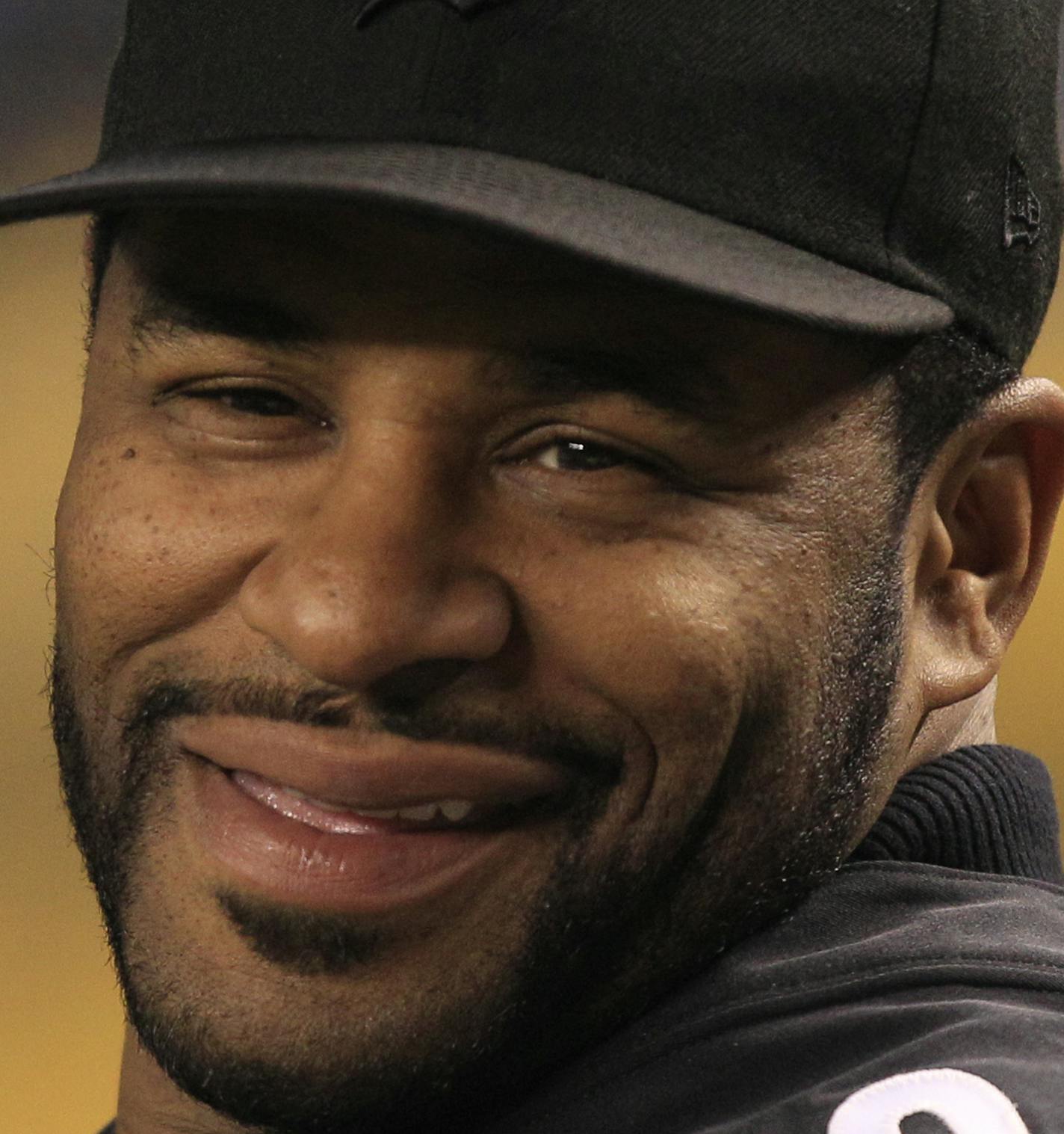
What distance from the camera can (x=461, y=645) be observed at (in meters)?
1.05

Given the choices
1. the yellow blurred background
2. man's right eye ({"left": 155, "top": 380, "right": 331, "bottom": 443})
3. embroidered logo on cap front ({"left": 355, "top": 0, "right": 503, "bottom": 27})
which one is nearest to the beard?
man's right eye ({"left": 155, "top": 380, "right": 331, "bottom": 443})

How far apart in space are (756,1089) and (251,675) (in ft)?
1.15

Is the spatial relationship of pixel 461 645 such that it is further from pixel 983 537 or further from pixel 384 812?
pixel 983 537

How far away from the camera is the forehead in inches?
40.9

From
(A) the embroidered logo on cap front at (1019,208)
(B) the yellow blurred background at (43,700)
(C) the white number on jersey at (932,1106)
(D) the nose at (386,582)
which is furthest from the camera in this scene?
(B) the yellow blurred background at (43,700)

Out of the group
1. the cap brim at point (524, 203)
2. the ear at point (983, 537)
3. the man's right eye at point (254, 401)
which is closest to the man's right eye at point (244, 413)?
the man's right eye at point (254, 401)

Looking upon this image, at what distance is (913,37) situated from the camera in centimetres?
109

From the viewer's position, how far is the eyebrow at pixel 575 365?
1.06 metres

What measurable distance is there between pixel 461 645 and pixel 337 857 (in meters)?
0.16

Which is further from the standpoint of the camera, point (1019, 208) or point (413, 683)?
point (1019, 208)

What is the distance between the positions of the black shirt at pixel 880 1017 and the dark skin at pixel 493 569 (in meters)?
0.03

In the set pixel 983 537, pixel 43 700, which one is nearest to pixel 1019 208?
pixel 983 537

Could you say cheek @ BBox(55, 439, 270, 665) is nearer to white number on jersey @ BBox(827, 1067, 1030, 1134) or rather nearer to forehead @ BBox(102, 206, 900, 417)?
forehead @ BBox(102, 206, 900, 417)

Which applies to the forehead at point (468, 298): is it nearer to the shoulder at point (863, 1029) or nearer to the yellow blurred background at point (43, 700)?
the shoulder at point (863, 1029)
